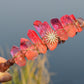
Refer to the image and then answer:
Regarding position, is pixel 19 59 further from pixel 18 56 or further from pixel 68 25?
pixel 68 25

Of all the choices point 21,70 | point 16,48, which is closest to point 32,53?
point 16,48

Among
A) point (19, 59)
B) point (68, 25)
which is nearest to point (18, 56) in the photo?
point (19, 59)

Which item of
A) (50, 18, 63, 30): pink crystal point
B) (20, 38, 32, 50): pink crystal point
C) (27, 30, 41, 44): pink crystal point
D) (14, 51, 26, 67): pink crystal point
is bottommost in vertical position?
(14, 51, 26, 67): pink crystal point

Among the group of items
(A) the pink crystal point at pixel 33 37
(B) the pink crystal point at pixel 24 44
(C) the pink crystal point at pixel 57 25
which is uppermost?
(C) the pink crystal point at pixel 57 25

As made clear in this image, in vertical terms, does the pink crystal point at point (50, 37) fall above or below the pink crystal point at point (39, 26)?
below

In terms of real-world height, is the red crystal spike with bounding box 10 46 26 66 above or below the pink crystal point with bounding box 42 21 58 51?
below

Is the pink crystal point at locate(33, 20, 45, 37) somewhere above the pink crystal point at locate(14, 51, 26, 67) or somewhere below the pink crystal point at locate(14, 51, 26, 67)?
above
